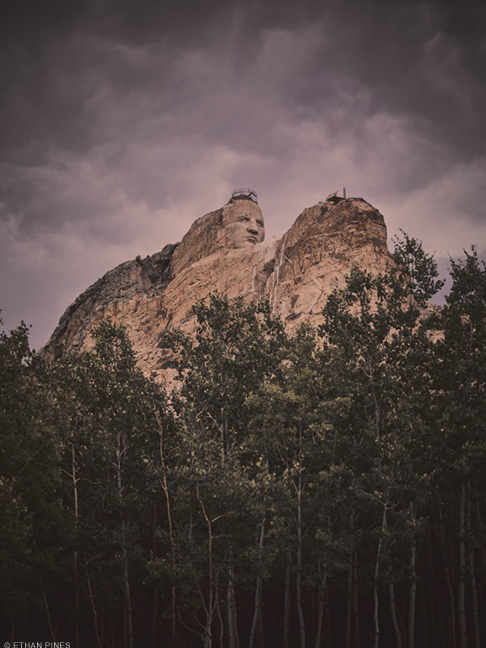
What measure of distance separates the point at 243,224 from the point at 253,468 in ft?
195

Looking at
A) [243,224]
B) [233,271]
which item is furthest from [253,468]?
[243,224]

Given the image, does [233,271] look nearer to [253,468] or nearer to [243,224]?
[243,224]

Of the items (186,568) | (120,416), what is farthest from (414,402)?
(120,416)

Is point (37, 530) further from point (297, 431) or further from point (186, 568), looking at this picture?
point (297, 431)

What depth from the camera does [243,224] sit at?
8025 cm

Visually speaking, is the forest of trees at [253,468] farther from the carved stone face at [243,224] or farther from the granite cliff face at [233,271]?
the carved stone face at [243,224]

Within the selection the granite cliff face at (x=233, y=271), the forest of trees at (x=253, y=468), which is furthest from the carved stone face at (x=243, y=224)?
the forest of trees at (x=253, y=468)

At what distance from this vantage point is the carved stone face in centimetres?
7794

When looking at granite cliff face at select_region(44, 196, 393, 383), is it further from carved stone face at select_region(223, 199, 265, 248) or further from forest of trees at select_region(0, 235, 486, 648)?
forest of trees at select_region(0, 235, 486, 648)

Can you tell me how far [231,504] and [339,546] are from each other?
5.96 meters

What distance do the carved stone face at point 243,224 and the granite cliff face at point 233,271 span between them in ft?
0.57

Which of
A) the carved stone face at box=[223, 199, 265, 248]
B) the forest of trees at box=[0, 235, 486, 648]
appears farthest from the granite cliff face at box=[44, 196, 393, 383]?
the forest of trees at box=[0, 235, 486, 648]

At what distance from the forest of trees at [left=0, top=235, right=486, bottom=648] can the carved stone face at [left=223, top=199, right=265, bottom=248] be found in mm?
47857

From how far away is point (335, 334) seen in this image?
93.4 feet
